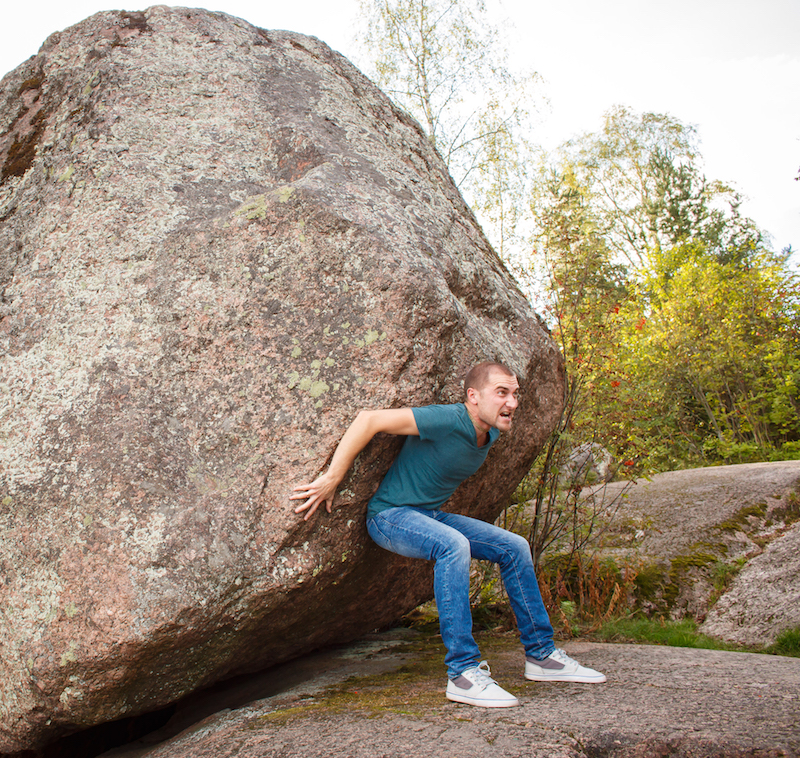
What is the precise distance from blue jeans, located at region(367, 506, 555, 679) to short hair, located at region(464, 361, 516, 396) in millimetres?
705

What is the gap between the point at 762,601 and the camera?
457cm

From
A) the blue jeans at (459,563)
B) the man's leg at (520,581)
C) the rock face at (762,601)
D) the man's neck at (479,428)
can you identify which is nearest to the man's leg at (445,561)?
the blue jeans at (459,563)

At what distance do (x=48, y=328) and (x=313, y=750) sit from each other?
228 centimetres

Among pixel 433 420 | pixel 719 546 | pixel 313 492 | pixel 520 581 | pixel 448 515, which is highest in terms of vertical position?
pixel 433 420

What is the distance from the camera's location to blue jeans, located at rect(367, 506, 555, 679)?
2.82 m

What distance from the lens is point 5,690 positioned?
2717 millimetres

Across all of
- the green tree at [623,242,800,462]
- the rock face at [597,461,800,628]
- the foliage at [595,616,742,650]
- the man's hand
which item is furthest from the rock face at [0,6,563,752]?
the green tree at [623,242,800,462]

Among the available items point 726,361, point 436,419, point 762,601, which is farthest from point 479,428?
point 726,361

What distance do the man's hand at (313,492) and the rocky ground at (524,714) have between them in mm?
888

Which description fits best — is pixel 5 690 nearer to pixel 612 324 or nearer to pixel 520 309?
pixel 520 309

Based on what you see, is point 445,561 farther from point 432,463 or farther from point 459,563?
point 432,463

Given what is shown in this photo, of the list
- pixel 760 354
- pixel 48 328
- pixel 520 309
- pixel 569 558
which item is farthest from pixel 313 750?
pixel 760 354

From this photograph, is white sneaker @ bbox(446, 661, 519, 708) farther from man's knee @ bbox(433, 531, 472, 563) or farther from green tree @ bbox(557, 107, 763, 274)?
green tree @ bbox(557, 107, 763, 274)

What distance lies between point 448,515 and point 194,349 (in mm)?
1572
